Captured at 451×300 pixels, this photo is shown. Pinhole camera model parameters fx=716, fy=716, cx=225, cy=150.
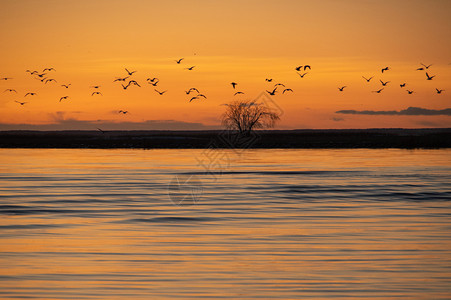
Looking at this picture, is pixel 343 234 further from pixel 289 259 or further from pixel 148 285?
pixel 148 285

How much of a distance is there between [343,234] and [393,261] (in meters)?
4.05

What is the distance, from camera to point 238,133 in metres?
140

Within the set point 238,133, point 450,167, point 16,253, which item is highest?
point 238,133

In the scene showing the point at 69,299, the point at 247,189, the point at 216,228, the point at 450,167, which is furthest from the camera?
the point at 450,167

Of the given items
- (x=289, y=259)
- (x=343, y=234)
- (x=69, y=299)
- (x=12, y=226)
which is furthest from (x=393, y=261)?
(x=12, y=226)

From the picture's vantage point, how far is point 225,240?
20250mm

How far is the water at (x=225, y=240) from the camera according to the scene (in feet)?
48.5

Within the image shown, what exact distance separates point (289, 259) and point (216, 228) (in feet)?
18.5

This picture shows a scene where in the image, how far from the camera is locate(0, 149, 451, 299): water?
14.8 m

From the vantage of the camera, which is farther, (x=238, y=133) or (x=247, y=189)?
(x=238, y=133)

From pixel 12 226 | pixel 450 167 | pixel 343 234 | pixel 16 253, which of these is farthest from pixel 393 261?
pixel 450 167

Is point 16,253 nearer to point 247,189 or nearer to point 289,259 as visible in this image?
point 289,259

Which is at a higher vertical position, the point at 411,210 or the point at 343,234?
the point at 411,210

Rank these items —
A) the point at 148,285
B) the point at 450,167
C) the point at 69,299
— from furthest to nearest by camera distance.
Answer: the point at 450,167, the point at 148,285, the point at 69,299
